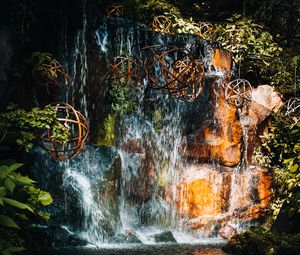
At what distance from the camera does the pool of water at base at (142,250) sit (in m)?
6.18

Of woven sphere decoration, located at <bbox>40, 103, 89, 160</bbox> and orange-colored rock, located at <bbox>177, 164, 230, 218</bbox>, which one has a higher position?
woven sphere decoration, located at <bbox>40, 103, 89, 160</bbox>

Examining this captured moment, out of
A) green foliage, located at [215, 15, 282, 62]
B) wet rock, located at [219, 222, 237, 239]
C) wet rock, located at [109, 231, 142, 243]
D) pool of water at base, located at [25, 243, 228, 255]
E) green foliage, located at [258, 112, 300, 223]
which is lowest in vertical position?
wet rock, located at [219, 222, 237, 239]

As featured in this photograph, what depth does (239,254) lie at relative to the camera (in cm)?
633

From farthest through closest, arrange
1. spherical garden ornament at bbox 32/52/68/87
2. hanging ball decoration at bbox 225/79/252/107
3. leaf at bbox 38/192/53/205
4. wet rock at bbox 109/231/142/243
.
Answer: hanging ball decoration at bbox 225/79/252/107, spherical garden ornament at bbox 32/52/68/87, wet rock at bbox 109/231/142/243, leaf at bbox 38/192/53/205

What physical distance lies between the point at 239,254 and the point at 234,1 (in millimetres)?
9572

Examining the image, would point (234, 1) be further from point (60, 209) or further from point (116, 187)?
point (60, 209)

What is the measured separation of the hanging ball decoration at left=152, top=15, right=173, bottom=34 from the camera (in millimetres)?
10898

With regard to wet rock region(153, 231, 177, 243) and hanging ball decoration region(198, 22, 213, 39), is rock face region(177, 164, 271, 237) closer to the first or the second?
wet rock region(153, 231, 177, 243)

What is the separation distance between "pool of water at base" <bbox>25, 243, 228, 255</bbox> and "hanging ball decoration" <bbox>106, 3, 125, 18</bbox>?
19.4ft

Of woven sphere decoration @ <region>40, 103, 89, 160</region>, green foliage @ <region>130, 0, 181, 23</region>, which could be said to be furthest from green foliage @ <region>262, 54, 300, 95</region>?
woven sphere decoration @ <region>40, 103, 89, 160</region>

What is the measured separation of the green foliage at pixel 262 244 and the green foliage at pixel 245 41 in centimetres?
562

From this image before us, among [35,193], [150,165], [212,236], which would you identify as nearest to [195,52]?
[150,165]

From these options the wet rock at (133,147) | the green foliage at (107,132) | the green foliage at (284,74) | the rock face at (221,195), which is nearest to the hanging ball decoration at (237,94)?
the green foliage at (284,74)

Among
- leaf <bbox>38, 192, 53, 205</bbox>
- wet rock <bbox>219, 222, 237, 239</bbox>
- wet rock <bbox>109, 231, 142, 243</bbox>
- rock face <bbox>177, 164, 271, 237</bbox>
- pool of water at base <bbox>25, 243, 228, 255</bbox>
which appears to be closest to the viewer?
leaf <bbox>38, 192, 53, 205</bbox>
